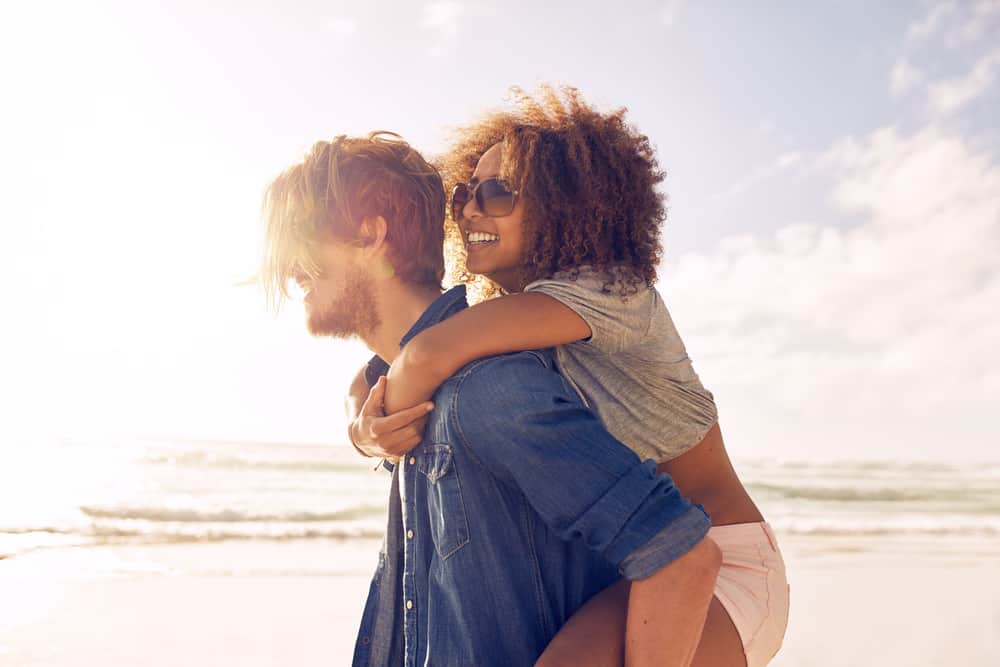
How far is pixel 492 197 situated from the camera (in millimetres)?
2645

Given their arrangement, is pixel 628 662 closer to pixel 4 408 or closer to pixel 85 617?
pixel 85 617

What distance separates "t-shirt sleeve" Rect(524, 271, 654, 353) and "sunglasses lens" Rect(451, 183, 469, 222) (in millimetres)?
566

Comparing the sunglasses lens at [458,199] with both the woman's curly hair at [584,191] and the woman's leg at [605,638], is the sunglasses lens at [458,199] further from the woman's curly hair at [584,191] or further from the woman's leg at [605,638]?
the woman's leg at [605,638]

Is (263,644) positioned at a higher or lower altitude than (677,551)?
lower

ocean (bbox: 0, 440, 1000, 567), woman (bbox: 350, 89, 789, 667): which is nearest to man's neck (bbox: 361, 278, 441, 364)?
woman (bbox: 350, 89, 789, 667)

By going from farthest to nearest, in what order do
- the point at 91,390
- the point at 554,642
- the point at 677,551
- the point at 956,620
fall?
the point at 91,390 → the point at 956,620 → the point at 554,642 → the point at 677,551

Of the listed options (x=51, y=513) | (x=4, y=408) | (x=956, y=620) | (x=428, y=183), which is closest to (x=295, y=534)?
(x=51, y=513)

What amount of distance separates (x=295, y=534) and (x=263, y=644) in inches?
210

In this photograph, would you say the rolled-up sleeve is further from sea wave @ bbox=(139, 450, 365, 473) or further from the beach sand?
sea wave @ bbox=(139, 450, 365, 473)

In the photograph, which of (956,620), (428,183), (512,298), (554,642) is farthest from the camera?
(956,620)

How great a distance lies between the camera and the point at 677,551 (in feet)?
5.85

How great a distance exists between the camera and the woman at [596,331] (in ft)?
6.80

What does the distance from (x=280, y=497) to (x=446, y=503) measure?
1547 cm

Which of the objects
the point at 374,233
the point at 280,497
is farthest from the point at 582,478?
the point at 280,497
